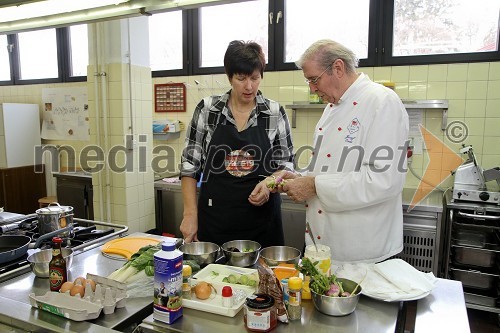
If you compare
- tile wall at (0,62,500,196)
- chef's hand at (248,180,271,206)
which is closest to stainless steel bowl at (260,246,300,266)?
chef's hand at (248,180,271,206)

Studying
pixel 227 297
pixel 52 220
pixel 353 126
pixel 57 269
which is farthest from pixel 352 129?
pixel 52 220

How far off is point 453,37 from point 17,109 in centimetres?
488

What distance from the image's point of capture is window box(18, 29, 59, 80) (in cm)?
512

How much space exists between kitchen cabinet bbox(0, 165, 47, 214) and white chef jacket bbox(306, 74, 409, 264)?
4.42 meters

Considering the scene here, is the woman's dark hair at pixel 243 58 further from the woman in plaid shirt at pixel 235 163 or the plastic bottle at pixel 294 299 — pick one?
the plastic bottle at pixel 294 299

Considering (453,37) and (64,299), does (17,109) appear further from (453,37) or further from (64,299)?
(453,37)

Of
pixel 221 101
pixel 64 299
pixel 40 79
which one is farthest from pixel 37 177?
pixel 64 299

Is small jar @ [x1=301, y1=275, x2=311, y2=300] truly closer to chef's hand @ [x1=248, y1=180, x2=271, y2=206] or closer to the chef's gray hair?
chef's hand @ [x1=248, y1=180, x2=271, y2=206]

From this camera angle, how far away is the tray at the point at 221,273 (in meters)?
1.28

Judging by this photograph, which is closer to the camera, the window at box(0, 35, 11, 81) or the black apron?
the black apron

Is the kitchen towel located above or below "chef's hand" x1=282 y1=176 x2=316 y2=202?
below

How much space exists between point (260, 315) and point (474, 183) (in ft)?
8.02

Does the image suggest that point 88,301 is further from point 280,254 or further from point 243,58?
point 243,58

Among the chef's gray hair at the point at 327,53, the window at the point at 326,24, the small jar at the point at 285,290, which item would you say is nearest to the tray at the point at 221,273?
the small jar at the point at 285,290
